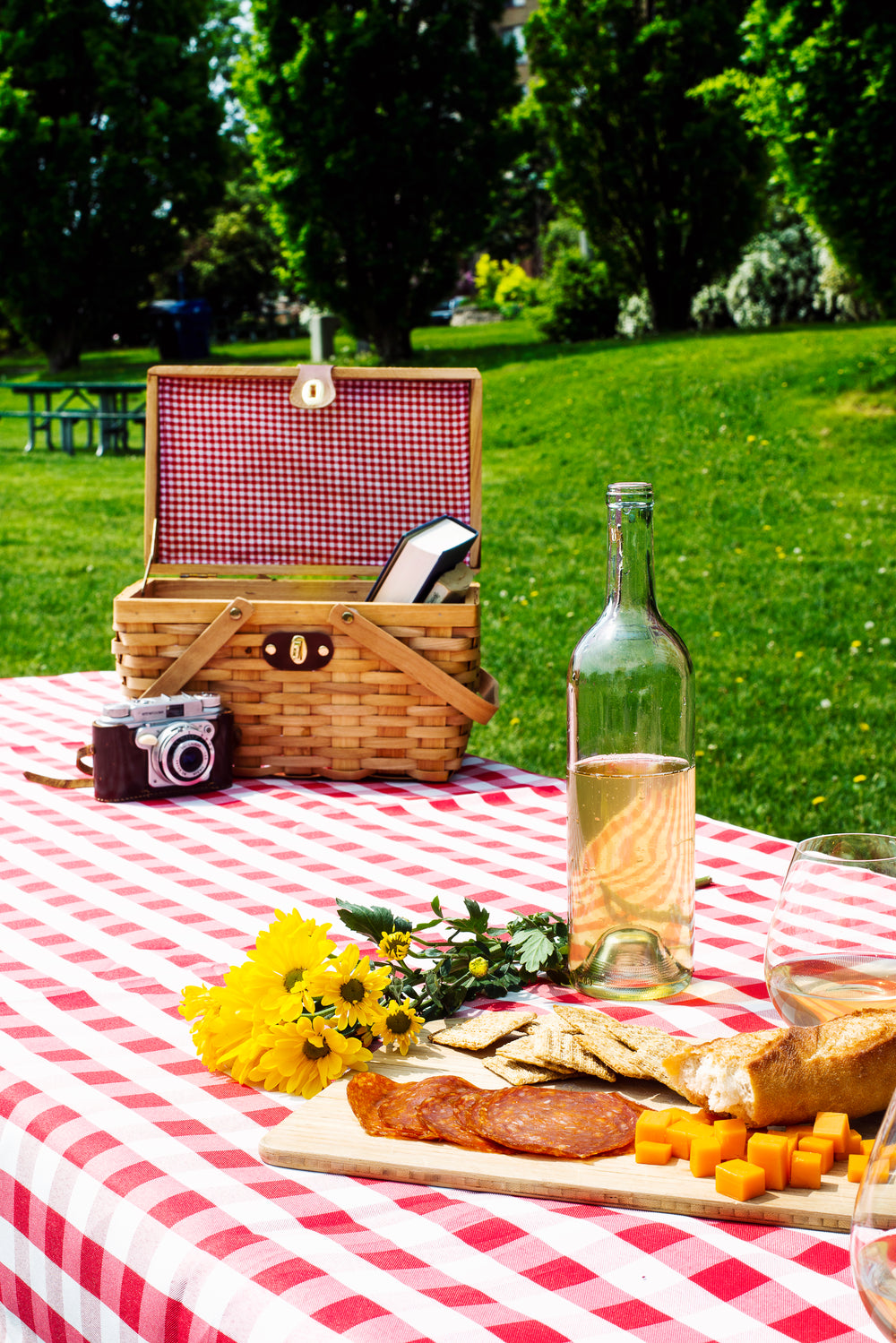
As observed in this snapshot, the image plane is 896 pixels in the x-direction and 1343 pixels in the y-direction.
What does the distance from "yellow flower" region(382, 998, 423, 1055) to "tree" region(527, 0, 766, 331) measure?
13.6m

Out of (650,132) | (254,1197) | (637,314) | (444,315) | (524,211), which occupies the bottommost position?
(254,1197)

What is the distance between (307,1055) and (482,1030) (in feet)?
0.47

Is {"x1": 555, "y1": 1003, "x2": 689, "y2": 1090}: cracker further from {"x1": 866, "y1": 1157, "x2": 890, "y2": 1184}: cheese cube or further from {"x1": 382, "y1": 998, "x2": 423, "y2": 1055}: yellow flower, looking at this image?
{"x1": 866, "y1": 1157, "x2": 890, "y2": 1184}: cheese cube

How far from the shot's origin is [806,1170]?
0.84 m

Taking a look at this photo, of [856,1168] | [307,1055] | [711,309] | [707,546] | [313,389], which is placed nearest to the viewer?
[856,1168]

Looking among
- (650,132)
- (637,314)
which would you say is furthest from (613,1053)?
(637,314)

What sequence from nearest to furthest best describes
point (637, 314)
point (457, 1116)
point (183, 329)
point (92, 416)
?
point (457, 1116) → point (92, 416) → point (637, 314) → point (183, 329)

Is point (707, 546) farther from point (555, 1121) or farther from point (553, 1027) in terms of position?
point (555, 1121)

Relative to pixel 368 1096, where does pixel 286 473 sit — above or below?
above

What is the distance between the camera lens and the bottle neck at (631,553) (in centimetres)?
120

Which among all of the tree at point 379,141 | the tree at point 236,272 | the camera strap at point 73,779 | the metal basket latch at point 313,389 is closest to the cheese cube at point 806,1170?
the camera strap at point 73,779

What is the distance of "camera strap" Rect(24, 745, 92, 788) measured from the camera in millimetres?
2045

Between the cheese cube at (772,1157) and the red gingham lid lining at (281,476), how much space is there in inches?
68.9

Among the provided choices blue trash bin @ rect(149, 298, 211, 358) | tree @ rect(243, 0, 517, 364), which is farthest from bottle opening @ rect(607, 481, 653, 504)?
blue trash bin @ rect(149, 298, 211, 358)
